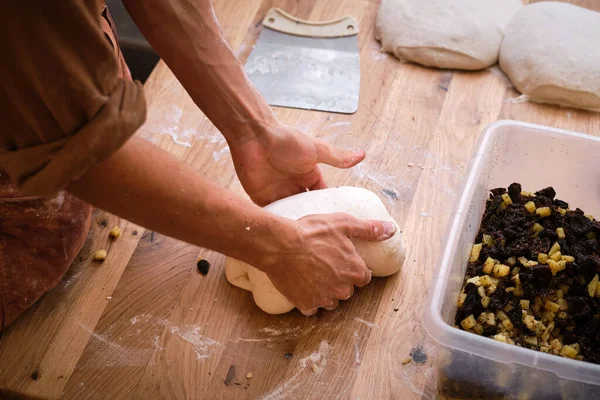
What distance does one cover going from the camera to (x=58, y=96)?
861 millimetres

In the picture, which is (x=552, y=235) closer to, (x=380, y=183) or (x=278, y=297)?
(x=380, y=183)

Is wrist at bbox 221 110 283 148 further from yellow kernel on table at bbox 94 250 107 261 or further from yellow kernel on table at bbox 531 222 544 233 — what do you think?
yellow kernel on table at bbox 531 222 544 233

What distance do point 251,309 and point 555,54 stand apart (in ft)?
3.79

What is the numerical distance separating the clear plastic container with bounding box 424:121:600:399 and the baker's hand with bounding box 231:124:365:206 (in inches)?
14.5

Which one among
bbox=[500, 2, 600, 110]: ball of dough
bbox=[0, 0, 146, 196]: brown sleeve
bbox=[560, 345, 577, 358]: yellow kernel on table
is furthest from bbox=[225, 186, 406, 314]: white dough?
bbox=[500, 2, 600, 110]: ball of dough

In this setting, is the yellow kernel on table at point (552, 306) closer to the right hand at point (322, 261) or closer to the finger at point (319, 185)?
the right hand at point (322, 261)

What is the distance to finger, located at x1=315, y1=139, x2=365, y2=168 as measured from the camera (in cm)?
150

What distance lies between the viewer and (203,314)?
4.68 ft

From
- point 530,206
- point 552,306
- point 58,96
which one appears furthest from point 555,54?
point 58,96

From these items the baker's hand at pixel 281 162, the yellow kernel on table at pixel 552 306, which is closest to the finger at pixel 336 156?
the baker's hand at pixel 281 162

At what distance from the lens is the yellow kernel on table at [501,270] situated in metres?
1.28

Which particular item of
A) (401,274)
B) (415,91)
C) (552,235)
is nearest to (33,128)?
(401,274)

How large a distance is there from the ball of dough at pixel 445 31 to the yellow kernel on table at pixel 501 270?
81 cm

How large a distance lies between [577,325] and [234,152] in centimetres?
84
